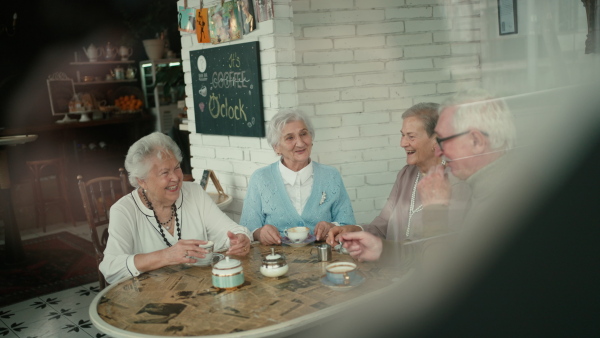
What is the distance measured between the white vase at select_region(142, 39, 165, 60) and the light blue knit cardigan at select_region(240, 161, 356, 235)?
5.91 metres

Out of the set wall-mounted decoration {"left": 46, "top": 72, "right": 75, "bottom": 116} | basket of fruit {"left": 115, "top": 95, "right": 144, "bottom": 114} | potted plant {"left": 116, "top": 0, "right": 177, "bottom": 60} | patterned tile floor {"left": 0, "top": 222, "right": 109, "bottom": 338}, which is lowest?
patterned tile floor {"left": 0, "top": 222, "right": 109, "bottom": 338}

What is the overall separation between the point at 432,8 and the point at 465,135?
2520 mm

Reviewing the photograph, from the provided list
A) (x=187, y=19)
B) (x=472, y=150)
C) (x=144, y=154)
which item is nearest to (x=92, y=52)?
(x=187, y=19)

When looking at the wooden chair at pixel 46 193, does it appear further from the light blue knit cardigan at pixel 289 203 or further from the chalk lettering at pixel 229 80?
the light blue knit cardigan at pixel 289 203

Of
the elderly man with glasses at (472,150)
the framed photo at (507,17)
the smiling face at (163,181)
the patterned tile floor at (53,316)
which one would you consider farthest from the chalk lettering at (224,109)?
the framed photo at (507,17)

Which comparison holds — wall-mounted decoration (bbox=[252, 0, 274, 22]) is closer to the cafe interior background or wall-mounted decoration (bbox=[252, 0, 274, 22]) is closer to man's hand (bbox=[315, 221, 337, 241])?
the cafe interior background

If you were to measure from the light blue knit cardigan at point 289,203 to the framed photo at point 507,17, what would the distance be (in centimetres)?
184

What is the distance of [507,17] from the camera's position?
0.90 m

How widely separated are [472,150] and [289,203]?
5.77 feet

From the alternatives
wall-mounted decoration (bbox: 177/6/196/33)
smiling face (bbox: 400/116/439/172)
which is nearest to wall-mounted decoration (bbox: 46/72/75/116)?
wall-mounted decoration (bbox: 177/6/196/33)

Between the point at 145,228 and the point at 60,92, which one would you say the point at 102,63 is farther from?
the point at 145,228

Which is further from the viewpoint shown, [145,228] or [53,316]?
[53,316]

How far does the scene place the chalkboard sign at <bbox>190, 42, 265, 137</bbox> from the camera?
3363 millimetres

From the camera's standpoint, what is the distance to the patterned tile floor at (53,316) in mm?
3461
